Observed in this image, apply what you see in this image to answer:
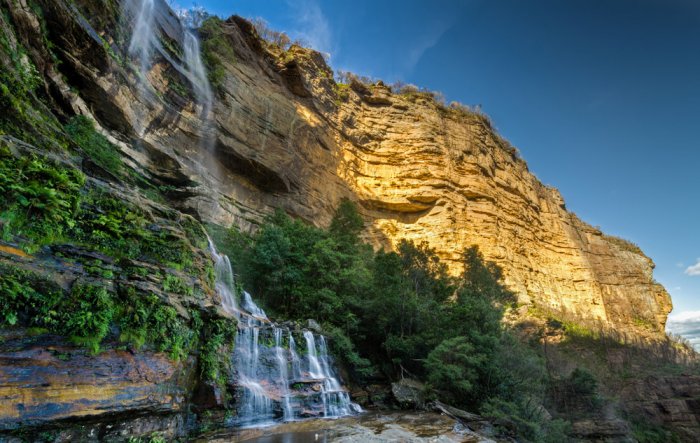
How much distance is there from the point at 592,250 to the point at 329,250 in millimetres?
50164

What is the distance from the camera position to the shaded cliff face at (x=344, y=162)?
19.7 metres

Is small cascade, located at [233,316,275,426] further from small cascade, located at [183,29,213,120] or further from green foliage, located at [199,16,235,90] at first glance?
green foliage, located at [199,16,235,90]

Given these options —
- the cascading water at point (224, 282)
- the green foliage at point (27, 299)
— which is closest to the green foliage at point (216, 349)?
the cascading water at point (224, 282)

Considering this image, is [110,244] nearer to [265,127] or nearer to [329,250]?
[329,250]

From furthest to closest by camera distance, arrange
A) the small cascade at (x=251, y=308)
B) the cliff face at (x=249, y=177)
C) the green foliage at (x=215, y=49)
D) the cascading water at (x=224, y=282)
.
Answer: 1. the green foliage at (x=215, y=49)
2. the small cascade at (x=251, y=308)
3. the cascading water at (x=224, y=282)
4. the cliff face at (x=249, y=177)

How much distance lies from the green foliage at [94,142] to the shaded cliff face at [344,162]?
1025mm

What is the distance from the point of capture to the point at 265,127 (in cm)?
2916

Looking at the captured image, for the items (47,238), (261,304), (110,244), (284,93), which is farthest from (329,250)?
(284,93)

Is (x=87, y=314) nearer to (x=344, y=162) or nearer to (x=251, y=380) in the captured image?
(x=251, y=380)

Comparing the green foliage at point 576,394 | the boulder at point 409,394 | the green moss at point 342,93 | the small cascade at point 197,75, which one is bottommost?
the green foliage at point 576,394

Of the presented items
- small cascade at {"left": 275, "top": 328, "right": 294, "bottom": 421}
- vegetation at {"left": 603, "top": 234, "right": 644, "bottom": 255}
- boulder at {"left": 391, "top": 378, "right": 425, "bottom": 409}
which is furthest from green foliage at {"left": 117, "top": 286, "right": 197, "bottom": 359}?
vegetation at {"left": 603, "top": 234, "right": 644, "bottom": 255}

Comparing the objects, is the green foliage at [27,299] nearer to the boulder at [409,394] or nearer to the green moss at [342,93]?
the boulder at [409,394]

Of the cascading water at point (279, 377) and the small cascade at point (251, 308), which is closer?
the cascading water at point (279, 377)

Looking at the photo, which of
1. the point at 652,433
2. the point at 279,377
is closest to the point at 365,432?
the point at 279,377
